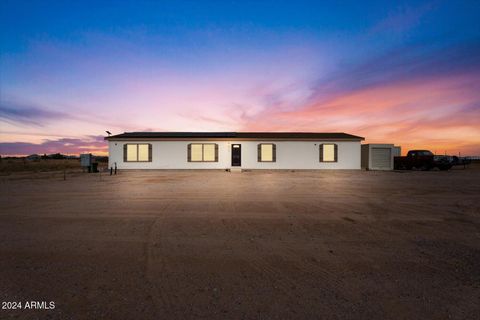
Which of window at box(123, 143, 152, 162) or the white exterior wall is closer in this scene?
window at box(123, 143, 152, 162)

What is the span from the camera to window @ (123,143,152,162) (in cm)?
1994

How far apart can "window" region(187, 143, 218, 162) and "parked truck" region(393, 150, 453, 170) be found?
17.7 meters

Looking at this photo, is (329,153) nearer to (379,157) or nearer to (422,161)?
(379,157)

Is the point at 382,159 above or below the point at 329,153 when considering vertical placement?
below

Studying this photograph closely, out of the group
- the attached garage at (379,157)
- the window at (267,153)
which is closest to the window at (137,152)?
the window at (267,153)

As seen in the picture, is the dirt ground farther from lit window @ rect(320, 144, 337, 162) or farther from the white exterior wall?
lit window @ rect(320, 144, 337, 162)

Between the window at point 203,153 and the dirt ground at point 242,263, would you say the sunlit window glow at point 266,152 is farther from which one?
the dirt ground at point 242,263

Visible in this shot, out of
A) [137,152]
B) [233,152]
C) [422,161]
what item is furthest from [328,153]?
[137,152]

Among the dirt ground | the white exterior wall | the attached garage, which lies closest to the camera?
the dirt ground

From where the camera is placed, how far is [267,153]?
20.3m

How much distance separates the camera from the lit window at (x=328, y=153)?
20391 millimetres

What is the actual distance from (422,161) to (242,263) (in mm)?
24153

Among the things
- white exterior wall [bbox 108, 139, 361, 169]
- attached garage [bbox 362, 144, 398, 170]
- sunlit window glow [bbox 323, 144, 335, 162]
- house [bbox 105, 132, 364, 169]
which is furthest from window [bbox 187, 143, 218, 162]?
attached garage [bbox 362, 144, 398, 170]

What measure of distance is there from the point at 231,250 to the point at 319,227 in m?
2.00
